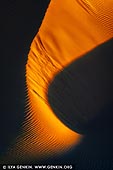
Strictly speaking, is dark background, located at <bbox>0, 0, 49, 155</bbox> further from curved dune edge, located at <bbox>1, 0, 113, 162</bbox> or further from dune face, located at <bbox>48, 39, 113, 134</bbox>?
dune face, located at <bbox>48, 39, 113, 134</bbox>

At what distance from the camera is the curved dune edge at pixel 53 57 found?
482 cm

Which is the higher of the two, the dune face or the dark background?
the dark background

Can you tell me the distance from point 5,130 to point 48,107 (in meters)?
0.64

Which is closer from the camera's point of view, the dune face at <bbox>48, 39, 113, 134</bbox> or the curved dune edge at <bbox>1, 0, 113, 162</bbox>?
the curved dune edge at <bbox>1, 0, 113, 162</bbox>

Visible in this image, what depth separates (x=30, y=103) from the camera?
4.83 metres

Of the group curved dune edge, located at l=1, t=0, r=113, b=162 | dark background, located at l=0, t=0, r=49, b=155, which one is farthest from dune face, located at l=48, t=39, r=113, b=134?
dark background, located at l=0, t=0, r=49, b=155

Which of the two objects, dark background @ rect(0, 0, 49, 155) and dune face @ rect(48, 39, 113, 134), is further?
dune face @ rect(48, 39, 113, 134)

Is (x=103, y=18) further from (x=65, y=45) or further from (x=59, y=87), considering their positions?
(x=59, y=87)

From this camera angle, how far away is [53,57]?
219 inches

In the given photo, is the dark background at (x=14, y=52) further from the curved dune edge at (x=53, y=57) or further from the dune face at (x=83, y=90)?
the dune face at (x=83, y=90)

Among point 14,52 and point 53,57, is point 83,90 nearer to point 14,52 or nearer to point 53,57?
point 53,57

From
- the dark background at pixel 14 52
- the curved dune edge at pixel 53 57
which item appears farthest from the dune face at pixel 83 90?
the dark background at pixel 14 52

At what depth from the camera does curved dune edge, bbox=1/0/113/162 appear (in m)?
4.82

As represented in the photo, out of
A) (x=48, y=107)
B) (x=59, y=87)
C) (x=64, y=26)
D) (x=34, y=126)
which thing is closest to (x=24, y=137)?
(x=34, y=126)
